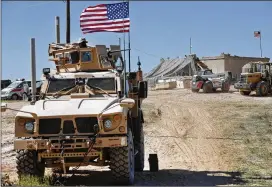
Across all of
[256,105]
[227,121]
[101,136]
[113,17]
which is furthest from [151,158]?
[256,105]

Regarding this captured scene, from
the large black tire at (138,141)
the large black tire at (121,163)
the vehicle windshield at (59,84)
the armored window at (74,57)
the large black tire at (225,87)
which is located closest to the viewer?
the large black tire at (121,163)

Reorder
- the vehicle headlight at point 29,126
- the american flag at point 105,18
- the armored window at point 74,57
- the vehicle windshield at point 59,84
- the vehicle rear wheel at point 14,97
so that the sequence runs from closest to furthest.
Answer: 1. the vehicle headlight at point 29,126
2. the vehicle windshield at point 59,84
3. the armored window at point 74,57
4. the american flag at point 105,18
5. the vehicle rear wheel at point 14,97

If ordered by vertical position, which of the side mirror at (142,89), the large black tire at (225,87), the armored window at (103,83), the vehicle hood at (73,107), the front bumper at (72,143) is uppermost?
the armored window at (103,83)

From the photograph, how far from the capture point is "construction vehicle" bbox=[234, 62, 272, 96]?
3183 centimetres

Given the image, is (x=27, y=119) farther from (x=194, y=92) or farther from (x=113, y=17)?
(x=194, y=92)

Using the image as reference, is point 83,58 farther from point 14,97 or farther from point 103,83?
point 14,97

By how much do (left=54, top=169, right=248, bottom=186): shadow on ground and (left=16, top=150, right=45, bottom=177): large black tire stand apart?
1.77 ft

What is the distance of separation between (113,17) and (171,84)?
2970cm

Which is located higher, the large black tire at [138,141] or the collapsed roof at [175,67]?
the collapsed roof at [175,67]

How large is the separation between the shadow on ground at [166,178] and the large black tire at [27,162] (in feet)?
1.77

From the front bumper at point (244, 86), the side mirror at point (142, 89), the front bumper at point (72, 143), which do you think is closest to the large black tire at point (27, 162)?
the front bumper at point (72, 143)

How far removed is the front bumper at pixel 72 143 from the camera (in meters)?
8.82

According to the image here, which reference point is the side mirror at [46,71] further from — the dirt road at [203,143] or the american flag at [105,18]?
the american flag at [105,18]

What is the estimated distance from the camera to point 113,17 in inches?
619
